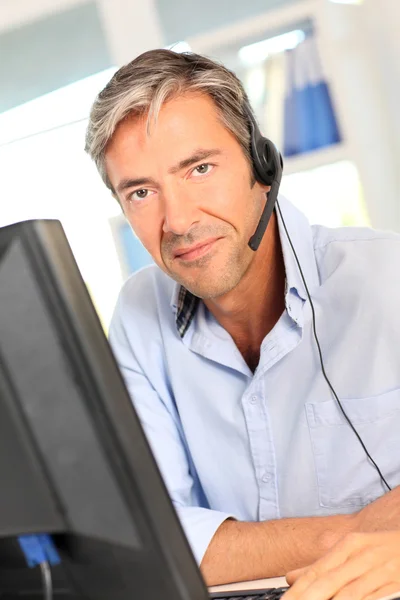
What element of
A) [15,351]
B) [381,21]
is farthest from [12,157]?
[15,351]

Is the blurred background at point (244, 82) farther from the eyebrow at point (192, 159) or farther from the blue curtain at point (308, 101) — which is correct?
the eyebrow at point (192, 159)

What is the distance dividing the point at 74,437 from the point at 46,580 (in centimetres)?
14

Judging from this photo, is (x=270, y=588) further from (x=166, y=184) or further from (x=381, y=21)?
(x=381, y=21)

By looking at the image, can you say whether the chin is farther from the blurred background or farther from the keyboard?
the blurred background

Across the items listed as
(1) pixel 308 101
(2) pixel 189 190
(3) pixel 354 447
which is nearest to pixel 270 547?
(3) pixel 354 447

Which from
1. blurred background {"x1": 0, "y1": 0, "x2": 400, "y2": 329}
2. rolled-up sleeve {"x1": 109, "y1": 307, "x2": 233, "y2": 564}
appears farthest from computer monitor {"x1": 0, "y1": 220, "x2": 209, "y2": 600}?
blurred background {"x1": 0, "y1": 0, "x2": 400, "y2": 329}

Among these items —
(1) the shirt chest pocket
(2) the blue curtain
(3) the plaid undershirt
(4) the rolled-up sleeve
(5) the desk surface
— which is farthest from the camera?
(2) the blue curtain

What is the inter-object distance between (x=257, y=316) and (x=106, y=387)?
0.93m

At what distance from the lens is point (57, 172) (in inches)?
129

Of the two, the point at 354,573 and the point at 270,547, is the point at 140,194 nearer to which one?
the point at 270,547

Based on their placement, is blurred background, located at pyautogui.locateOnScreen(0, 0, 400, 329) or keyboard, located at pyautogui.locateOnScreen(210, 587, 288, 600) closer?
keyboard, located at pyautogui.locateOnScreen(210, 587, 288, 600)

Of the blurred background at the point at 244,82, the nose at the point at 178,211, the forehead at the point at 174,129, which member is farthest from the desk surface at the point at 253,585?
the blurred background at the point at 244,82

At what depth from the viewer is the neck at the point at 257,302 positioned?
144cm

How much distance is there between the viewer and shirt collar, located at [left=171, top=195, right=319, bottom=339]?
132 centimetres
